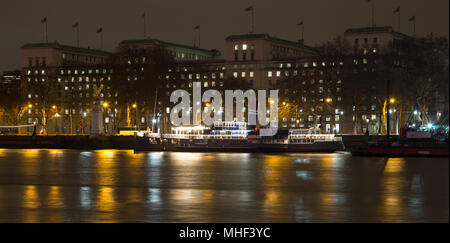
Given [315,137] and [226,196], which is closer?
[226,196]

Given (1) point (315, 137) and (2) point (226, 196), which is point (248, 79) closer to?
(1) point (315, 137)

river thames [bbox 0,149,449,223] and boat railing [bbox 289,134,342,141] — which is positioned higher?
boat railing [bbox 289,134,342,141]

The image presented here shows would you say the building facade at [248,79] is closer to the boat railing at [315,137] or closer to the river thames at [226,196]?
the boat railing at [315,137]

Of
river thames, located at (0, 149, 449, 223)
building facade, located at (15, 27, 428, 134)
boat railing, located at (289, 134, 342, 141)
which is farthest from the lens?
building facade, located at (15, 27, 428, 134)

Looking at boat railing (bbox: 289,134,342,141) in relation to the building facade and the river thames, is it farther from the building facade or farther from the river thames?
the river thames

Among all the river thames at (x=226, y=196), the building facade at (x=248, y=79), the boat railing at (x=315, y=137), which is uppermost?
the building facade at (x=248, y=79)

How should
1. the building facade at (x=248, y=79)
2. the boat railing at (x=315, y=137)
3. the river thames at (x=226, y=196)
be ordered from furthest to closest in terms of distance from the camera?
the building facade at (x=248, y=79) < the boat railing at (x=315, y=137) < the river thames at (x=226, y=196)

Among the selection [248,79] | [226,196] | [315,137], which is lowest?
[226,196]

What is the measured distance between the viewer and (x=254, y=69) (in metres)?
180

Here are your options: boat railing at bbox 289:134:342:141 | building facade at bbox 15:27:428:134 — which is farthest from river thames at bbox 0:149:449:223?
building facade at bbox 15:27:428:134

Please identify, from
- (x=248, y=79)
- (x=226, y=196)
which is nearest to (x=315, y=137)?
(x=226, y=196)

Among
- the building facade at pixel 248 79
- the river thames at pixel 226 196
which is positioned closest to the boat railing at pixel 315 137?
the building facade at pixel 248 79

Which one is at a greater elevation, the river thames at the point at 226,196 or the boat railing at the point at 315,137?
the boat railing at the point at 315,137
